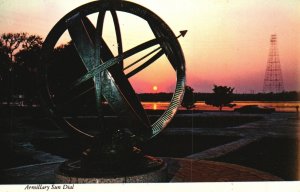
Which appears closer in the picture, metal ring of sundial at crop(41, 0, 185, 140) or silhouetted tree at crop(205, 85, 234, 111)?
metal ring of sundial at crop(41, 0, 185, 140)

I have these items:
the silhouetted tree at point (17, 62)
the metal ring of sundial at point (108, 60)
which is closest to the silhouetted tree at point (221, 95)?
the silhouetted tree at point (17, 62)

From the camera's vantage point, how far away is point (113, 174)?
19.6ft

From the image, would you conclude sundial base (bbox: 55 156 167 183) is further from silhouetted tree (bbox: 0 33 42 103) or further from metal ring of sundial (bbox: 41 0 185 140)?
silhouetted tree (bbox: 0 33 42 103)

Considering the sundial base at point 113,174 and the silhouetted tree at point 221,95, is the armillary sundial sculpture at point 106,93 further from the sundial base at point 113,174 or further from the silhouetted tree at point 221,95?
the silhouetted tree at point 221,95

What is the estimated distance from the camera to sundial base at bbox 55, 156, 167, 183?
5.93 meters

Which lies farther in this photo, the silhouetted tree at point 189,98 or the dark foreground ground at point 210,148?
the silhouetted tree at point 189,98

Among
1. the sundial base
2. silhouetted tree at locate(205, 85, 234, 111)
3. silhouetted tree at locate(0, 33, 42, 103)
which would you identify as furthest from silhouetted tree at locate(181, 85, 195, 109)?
the sundial base

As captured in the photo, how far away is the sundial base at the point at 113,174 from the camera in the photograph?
19.5ft

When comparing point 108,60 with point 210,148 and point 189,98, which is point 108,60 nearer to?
point 210,148

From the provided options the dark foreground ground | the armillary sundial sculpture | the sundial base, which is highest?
the armillary sundial sculpture

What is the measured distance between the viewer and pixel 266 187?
6.39m

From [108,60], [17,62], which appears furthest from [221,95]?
[108,60]

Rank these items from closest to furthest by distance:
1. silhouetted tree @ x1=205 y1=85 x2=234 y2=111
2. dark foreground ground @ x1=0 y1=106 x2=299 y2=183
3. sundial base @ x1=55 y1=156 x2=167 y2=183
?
sundial base @ x1=55 y1=156 x2=167 y2=183
dark foreground ground @ x1=0 y1=106 x2=299 y2=183
silhouetted tree @ x1=205 y1=85 x2=234 y2=111

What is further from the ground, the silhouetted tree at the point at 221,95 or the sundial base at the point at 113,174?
the silhouetted tree at the point at 221,95
